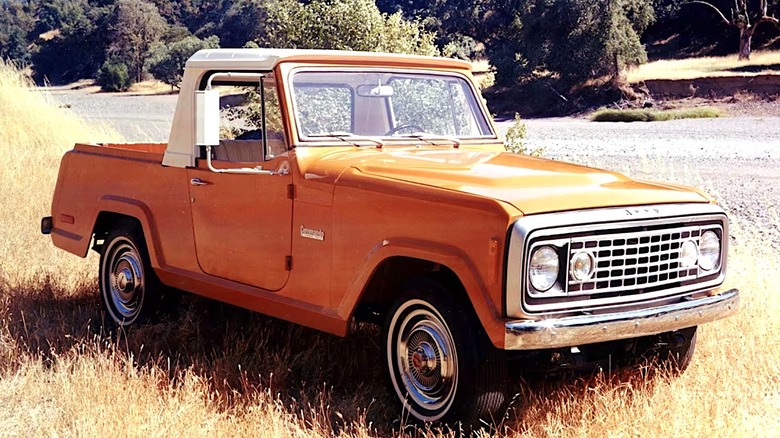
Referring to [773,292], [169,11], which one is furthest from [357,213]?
[169,11]

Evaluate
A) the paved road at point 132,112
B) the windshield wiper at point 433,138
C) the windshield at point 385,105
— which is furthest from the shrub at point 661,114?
the windshield wiper at point 433,138

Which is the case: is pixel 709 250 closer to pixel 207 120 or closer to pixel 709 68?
pixel 207 120

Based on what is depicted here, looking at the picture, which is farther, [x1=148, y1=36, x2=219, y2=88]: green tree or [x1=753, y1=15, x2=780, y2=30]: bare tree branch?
[x1=148, y1=36, x2=219, y2=88]: green tree

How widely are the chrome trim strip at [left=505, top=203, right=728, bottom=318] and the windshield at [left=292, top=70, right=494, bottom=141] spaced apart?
1.67 m

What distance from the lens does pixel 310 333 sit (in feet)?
20.4

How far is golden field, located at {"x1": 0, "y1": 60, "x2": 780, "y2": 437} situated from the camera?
15.1ft

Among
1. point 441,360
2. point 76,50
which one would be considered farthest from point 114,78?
point 441,360

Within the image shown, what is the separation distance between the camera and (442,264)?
4422 millimetres

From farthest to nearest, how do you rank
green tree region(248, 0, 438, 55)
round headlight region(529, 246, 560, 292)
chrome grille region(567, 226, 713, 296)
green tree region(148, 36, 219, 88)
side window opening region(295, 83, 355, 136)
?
green tree region(148, 36, 219, 88) → green tree region(248, 0, 438, 55) → side window opening region(295, 83, 355, 136) → chrome grille region(567, 226, 713, 296) → round headlight region(529, 246, 560, 292)

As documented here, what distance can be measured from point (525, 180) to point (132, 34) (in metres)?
62.2

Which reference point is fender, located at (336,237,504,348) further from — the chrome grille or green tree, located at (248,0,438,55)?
green tree, located at (248,0,438,55)

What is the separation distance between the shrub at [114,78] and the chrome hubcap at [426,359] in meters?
53.7

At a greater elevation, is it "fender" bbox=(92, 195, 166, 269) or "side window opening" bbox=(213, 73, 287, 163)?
"side window opening" bbox=(213, 73, 287, 163)

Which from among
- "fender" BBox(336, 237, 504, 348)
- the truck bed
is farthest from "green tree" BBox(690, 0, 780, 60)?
"fender" BBox(336, 237, 504, 348)
